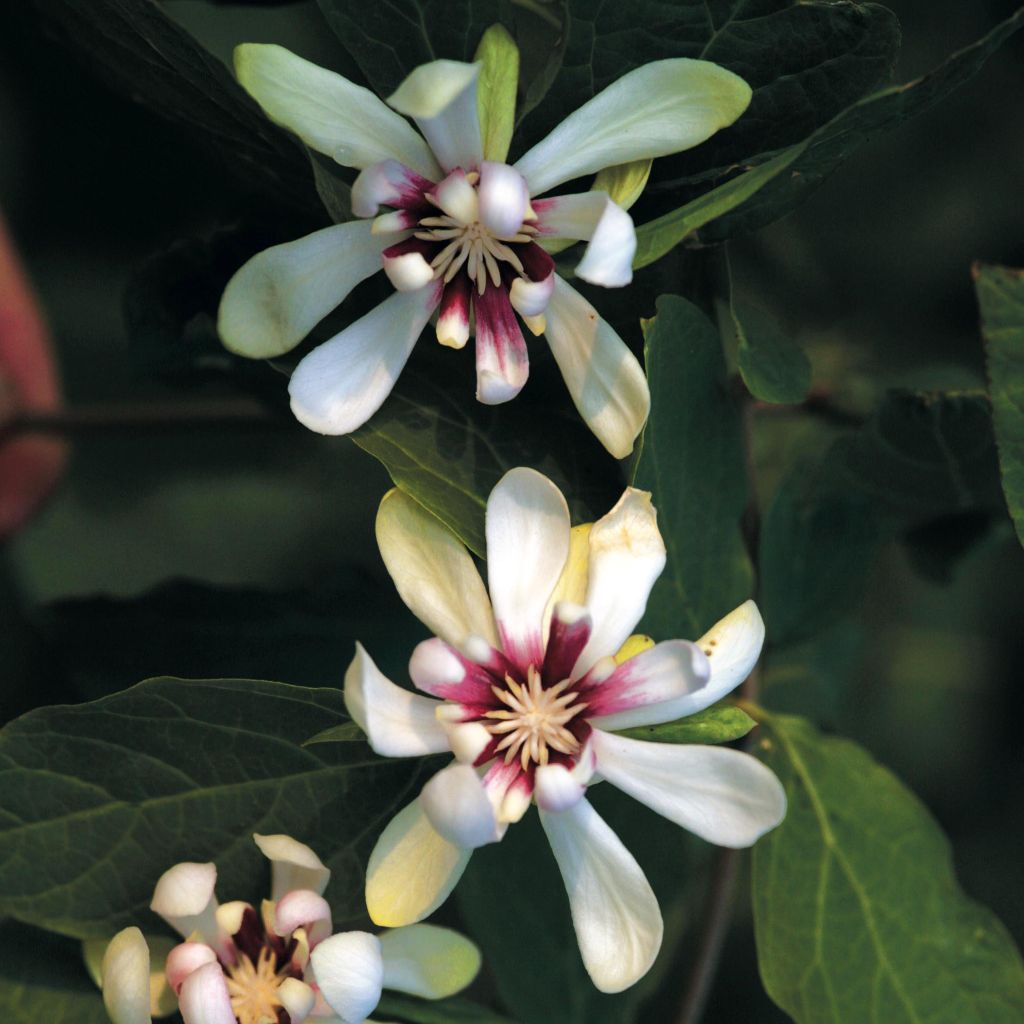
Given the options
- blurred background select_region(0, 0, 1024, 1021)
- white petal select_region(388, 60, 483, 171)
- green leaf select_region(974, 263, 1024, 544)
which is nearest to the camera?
white petal select_region(388, 60, 483, 171)

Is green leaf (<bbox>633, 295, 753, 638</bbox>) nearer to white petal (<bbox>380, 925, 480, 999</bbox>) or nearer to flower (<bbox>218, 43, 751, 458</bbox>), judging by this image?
flower (<bbox>218, 43, 751, 458</bbox>)

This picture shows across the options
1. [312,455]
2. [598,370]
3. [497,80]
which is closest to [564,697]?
[598,370]

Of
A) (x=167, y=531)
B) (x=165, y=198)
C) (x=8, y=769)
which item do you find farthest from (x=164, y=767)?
(x=167, y=531)

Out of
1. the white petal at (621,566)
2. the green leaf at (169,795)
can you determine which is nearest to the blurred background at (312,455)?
the green leaf at (169,795)

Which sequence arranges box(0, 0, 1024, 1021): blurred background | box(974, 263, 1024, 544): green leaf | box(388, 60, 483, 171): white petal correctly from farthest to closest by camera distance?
box(0, 0, 1024, 1021): blurred background
box(974, 263, 1024, 544): green leaf
box(388, 60, 483, 171): white petal

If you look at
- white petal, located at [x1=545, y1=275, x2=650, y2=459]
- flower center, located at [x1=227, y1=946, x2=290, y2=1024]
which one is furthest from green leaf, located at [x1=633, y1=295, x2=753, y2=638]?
flower center, located at [x1=227, y1=946, x2=290, y2=1024]

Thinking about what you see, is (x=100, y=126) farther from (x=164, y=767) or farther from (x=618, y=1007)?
(x=618, y=1007)

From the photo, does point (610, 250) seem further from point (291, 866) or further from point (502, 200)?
point (291, 866)
